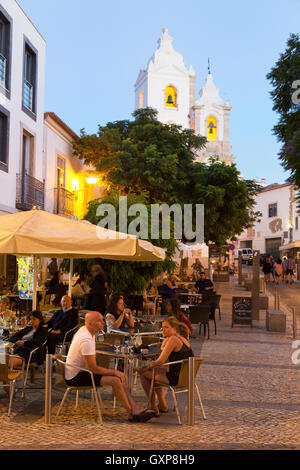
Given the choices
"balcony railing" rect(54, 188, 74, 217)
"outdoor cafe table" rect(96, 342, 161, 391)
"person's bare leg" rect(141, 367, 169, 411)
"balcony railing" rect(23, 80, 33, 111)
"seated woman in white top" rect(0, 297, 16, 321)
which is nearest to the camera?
"person's bare leg" rect(141, 367, 169, 411)

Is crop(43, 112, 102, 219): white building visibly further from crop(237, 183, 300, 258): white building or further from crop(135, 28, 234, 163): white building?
crop(237, 183, 300, 258): white building

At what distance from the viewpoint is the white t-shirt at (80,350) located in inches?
249

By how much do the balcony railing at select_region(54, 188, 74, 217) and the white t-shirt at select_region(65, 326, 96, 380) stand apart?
17.9 m

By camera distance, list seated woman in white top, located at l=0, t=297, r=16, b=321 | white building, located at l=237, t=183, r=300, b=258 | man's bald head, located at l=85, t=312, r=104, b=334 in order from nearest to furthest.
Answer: man's bald head, located at l=85, t=312, r=104, b=334, seated woman in white top, located at l=0, t=297, r=16, b=321, white building, located at l=237, t=183, r=300, b=258

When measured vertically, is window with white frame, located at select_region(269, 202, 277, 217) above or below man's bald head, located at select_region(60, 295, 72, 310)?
above

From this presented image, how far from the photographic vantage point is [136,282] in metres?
15.4

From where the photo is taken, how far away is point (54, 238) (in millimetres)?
7652

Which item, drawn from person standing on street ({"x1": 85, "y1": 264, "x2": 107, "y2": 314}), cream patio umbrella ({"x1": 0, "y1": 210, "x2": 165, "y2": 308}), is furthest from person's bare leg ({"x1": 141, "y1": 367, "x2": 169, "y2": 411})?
person standing on street ({"x1": 85, "y1": 264, "x2": 107, "y2": 314})

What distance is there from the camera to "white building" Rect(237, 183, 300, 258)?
6412 centimetres

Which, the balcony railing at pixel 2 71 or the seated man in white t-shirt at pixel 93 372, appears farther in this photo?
the balcony railing at pixel 2 71

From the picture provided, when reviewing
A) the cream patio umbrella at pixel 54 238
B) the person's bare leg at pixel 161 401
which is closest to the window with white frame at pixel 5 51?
Answer: the cream patio umbrella at pixel 54 238

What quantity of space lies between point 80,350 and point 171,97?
205 ft

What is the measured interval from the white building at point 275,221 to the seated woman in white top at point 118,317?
53.8m

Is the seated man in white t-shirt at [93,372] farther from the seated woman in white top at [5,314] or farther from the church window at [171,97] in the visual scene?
the church window at [171,97]
